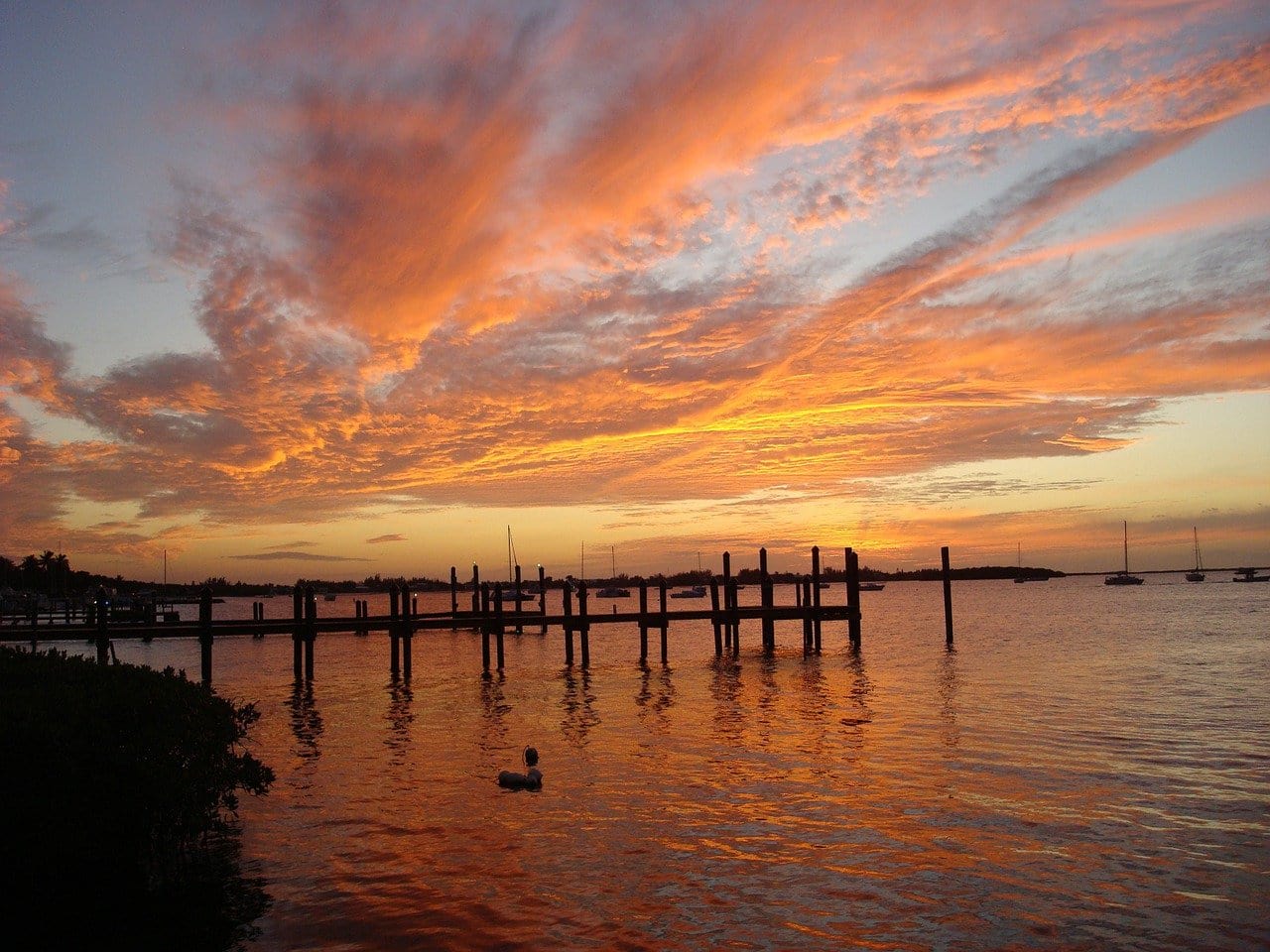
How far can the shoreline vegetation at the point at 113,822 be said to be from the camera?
9.34 meters

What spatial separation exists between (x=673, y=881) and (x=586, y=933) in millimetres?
1705

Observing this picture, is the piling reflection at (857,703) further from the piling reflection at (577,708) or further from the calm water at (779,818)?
the piling reflection at (577,708)

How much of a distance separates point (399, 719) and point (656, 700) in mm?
7389

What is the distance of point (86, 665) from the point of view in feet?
45.5

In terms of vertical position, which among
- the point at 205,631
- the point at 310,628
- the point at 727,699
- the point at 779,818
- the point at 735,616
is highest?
the point at 205,631

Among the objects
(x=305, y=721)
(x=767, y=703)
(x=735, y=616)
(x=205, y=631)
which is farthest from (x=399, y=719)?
(x=735, y=616)

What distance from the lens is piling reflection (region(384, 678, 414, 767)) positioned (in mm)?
19797

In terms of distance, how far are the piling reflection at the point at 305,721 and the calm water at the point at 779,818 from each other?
0.18m

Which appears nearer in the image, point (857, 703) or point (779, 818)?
point (779, 818)

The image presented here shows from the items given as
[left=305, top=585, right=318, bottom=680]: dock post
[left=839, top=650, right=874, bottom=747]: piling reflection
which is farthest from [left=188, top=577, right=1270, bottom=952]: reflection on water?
[left=305, top=585, right=318, bottom=680]: dock post

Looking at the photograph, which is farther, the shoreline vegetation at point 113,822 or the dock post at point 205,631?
the dock post at point 205,631

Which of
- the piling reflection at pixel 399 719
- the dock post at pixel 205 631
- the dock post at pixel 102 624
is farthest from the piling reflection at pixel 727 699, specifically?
the dock post at pixel 102 624

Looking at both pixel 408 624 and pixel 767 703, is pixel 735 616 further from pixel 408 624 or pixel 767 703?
pixel 767 703

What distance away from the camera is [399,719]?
2477 cm
